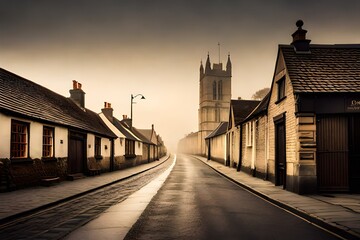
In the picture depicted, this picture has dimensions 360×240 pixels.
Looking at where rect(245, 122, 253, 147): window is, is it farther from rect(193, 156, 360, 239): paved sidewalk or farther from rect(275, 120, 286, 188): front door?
rect(193, 156, 360, 239): paved sidewalk

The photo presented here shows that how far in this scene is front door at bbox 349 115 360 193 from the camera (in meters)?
13.2

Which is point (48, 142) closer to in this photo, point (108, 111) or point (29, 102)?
point (29, 102)

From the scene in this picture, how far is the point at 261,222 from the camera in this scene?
8109 mm

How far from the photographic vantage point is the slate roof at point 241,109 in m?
31.7

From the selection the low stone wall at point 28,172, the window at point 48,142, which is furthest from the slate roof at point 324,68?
the window at point 48,142

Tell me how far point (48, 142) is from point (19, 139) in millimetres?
2859

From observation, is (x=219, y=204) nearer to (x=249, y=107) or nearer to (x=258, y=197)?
(x=258, y=197)

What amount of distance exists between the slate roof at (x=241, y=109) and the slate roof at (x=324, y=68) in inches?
604

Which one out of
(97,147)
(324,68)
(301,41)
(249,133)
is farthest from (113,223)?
(97,147)

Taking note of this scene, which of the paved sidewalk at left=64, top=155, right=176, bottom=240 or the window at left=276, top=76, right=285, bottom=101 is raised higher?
the window at left=276, top=76, right=285, bottom=101

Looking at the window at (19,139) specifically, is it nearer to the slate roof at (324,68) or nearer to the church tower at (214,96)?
the slate roof at (324,68)

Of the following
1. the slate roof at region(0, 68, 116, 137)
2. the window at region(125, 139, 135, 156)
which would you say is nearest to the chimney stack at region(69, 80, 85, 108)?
the slate roof at region(0, 68, 116, 137)

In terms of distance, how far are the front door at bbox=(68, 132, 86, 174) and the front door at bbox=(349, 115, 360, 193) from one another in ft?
49.2

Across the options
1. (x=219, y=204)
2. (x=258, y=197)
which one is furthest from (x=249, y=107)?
(x=219, y=204)
